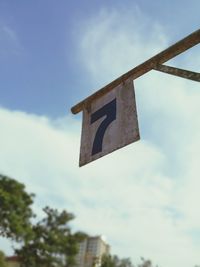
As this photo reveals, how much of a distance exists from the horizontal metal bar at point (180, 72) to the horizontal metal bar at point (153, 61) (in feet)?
0.19

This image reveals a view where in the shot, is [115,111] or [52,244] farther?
[52,244]

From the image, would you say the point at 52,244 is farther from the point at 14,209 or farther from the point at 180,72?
the point at 180,72

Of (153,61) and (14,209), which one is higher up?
(14,209)

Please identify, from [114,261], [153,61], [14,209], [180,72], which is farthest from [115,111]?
[114,261]

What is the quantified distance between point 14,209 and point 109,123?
4181 centimetres

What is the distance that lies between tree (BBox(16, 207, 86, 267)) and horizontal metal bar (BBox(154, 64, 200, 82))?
45893 mm

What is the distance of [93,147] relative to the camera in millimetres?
3838

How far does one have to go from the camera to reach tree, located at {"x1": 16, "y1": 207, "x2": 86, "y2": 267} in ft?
159

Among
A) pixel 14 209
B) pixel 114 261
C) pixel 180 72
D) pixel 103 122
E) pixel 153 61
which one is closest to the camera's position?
pixel 180 72

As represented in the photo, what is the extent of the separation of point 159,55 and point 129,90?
1.47ft

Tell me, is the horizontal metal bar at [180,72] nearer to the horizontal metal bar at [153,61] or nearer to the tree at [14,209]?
the horizontal metal bar at [153,61]

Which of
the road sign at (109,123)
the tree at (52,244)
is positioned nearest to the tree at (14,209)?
the tree at (52,244)

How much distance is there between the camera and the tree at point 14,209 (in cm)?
4247

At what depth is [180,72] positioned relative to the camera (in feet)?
11.2
